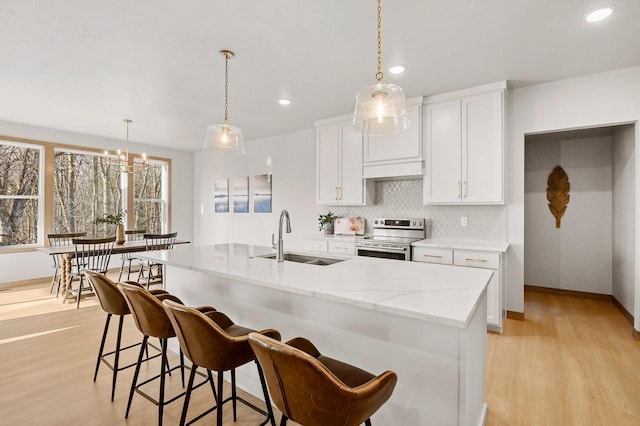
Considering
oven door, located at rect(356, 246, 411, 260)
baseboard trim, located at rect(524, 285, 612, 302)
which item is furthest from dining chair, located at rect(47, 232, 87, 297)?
baseboard trim, located at rect(524, 285, 612, 302)

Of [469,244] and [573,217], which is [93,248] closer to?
[469,244]

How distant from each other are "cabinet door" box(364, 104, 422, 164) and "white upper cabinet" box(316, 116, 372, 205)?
0.66 feet

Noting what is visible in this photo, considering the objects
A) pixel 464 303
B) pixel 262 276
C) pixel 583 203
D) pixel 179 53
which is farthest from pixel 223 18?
pixel 583 203

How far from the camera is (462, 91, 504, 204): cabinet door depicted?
11.3 feet

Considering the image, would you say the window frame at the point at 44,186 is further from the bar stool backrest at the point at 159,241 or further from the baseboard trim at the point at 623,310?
the baseboard trim at the point at 623,310

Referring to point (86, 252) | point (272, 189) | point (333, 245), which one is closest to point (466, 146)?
point (333, 245)

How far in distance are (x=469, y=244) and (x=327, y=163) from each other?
224 centimetres

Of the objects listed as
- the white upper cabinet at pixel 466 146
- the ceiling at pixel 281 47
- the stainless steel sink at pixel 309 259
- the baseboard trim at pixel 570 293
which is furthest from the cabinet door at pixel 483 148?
the baseboard trim at pixel 570 293

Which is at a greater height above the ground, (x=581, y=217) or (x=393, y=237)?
(x=581, y=217)

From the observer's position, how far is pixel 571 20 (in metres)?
2.34

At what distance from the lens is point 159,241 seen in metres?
5.27

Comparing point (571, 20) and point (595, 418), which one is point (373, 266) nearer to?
point (595, 418)

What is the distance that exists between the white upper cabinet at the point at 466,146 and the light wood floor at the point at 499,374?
1511 millimetres

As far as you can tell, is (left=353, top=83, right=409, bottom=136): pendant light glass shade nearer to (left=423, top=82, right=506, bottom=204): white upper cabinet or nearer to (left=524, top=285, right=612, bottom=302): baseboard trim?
(left=423, top=82, right=506, bottom=204): white upper cabinet
